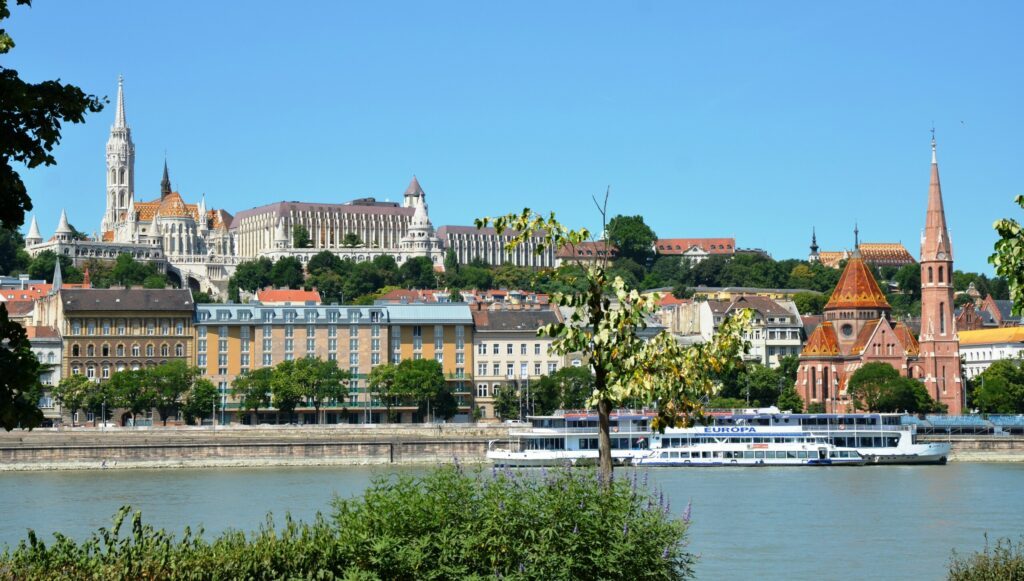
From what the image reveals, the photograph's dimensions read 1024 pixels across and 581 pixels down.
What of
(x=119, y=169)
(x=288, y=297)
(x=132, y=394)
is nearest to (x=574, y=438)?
(x=132, y=394)

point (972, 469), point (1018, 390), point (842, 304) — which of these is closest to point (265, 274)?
point (842, 304)

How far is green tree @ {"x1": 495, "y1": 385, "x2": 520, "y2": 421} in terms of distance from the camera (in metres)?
80.9

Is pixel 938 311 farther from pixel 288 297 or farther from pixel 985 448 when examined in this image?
pixel 288 297

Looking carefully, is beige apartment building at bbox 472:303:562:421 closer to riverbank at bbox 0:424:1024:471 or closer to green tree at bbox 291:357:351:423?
green tree at bbox 291:357:351:423

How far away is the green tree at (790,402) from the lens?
80.7 m

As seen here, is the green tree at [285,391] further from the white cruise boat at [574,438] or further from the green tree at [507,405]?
the white cruise boat at [574,438]

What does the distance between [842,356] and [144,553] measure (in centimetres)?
7629

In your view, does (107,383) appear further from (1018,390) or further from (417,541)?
(417,541)

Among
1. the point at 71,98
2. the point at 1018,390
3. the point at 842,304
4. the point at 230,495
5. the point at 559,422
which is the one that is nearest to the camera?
the point at 71,98

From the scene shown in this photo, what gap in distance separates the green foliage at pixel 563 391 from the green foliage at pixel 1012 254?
204ft

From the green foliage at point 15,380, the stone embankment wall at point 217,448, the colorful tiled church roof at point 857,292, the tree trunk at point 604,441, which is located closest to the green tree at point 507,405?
the stone embankment wall at point 217,448

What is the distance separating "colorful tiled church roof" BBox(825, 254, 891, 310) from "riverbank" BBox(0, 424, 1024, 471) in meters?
25.9

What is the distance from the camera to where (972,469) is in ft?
187

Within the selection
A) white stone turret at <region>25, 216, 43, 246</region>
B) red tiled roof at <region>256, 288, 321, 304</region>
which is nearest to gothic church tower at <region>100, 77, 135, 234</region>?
white stone turret at <region>25, 216, 43, 246</region>
